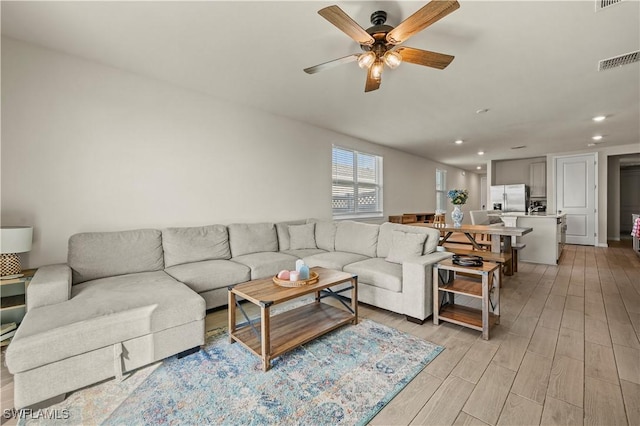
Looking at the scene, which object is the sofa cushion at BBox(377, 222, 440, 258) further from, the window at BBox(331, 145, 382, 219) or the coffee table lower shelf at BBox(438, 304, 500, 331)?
the window at BBox(331, 145, 382, 219)

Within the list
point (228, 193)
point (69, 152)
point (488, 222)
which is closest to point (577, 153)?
point (488, 222)

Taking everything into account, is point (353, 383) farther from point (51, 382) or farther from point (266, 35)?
point (266, 35)

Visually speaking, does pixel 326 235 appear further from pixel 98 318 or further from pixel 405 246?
pixel 98 318

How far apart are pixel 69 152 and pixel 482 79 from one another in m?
4.38

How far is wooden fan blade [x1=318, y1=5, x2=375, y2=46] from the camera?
62.9 inches

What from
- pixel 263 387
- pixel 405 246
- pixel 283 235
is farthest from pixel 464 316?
pixel 283 235

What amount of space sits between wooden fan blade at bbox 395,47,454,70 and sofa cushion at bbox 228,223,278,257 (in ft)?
8.76

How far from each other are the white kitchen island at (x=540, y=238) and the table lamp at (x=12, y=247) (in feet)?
22.1

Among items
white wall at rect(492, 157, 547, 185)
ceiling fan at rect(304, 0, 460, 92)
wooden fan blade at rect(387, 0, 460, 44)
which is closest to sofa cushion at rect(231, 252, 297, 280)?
ceiling fan at rect(304, 0, 460, 92)

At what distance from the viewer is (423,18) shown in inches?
66.7

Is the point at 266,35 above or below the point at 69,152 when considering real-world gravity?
above

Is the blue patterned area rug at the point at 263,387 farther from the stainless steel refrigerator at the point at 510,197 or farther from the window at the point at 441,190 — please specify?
the window at the point at 441,190

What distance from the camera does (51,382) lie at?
156cm

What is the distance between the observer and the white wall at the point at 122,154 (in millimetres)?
2480
